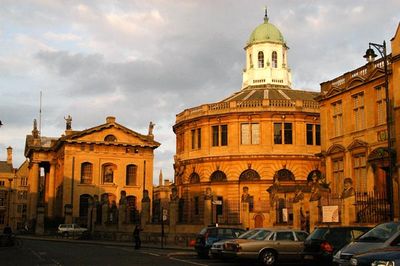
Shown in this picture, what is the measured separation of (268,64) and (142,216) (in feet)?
103

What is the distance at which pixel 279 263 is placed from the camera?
2402cm

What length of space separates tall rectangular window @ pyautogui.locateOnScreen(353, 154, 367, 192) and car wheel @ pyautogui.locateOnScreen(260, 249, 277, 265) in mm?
15117

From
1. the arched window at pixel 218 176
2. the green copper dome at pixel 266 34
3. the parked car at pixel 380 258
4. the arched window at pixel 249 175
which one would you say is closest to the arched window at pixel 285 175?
the arched window at pixel 249 175

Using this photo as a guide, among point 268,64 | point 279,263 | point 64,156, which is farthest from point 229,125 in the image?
point 279,263

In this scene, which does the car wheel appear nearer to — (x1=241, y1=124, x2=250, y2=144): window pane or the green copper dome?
(x1=241, y1=124, x2=250, y2=144): window pane

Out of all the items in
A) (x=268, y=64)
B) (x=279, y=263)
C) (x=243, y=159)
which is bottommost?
(x=279, y=263)

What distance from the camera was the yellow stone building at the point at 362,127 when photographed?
3275 centimetres

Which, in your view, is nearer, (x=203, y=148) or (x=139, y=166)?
(x=203, y=148)

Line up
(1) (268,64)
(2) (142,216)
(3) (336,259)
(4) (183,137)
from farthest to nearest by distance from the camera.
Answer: (1) (268,64) → (4) (183,137) → (2) (142,216) → (3) (336,259)

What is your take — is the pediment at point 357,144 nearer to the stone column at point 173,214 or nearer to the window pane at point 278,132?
the stone column at point 173,214

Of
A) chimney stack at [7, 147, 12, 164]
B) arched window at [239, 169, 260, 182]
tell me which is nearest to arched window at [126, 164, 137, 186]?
arched window at [239, 169, 260, 182]

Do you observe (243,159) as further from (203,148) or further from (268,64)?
(268,64)

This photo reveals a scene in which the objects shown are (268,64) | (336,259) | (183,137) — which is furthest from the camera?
(268,64)

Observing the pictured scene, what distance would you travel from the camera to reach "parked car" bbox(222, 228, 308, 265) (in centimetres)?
2234
